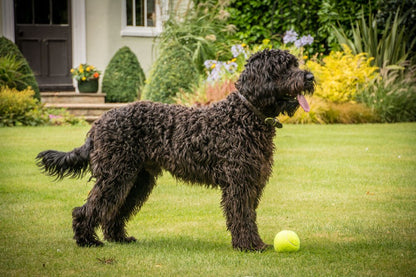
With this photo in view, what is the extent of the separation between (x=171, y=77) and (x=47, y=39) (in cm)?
514

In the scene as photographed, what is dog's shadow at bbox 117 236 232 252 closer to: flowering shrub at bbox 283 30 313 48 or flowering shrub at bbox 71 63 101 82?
flowering shrub at bbox 283 30 313 48

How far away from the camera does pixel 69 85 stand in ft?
51.9

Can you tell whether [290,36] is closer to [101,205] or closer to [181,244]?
[181,244]

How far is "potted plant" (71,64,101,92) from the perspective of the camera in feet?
48.7

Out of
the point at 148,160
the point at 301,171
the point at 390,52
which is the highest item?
the point at 390,52

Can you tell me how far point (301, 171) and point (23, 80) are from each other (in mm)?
8543

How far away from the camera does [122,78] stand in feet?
49.9

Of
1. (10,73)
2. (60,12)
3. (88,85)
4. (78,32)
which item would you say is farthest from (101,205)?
(60,12)

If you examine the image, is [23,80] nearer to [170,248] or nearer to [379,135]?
[379,135]

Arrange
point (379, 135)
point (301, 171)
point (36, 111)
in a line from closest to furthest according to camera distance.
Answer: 1. point (301, 171)
2. point (379, 135)
3. point (36, 111)

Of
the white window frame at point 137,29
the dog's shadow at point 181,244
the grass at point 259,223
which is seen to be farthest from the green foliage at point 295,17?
the dog's shadow at point 181,244

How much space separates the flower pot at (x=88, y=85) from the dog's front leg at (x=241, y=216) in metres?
11.4

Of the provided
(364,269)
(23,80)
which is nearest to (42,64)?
(23,80)

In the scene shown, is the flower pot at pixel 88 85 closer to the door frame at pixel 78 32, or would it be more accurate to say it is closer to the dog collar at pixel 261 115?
the door frame at pixel 78 32
